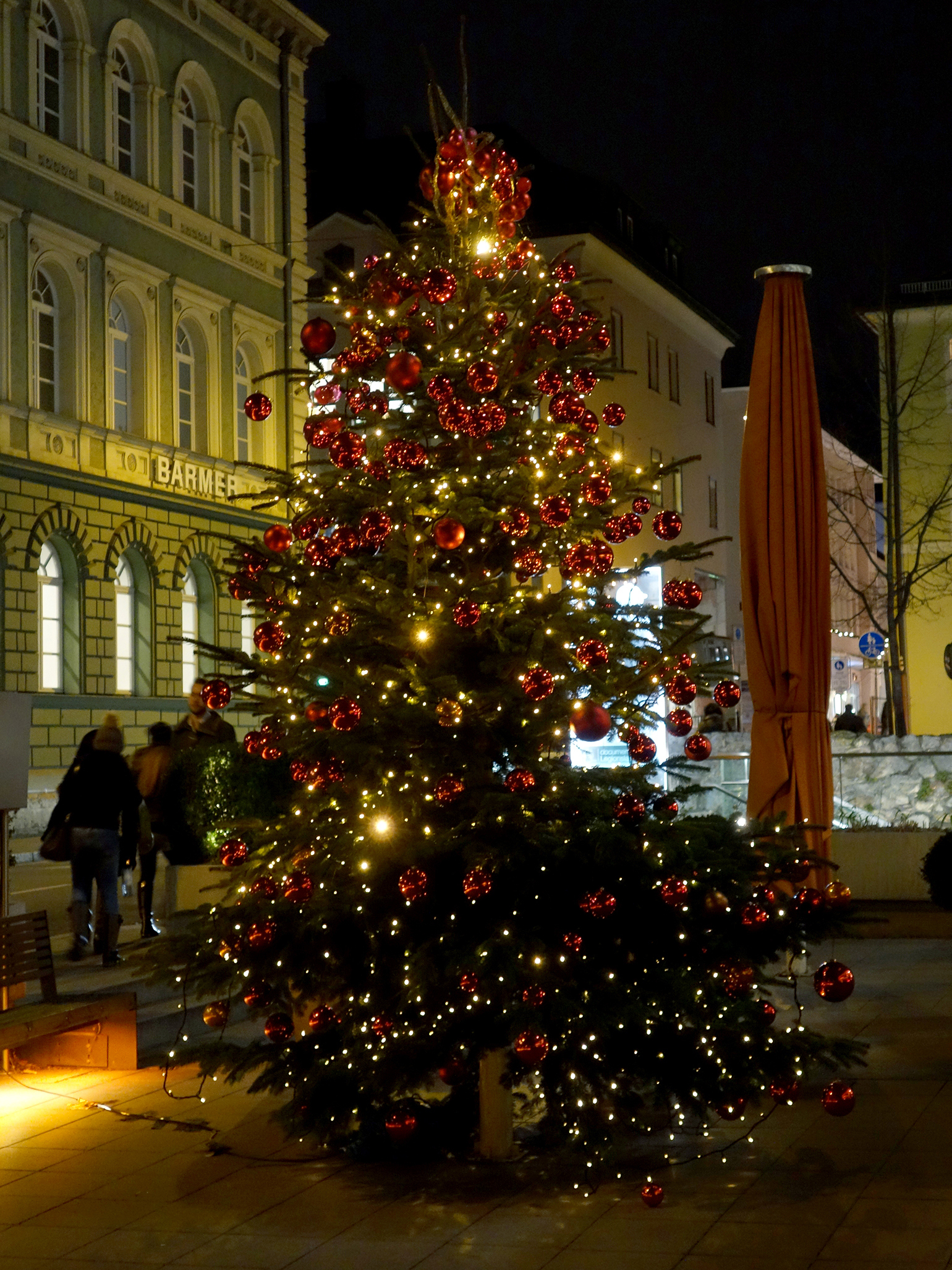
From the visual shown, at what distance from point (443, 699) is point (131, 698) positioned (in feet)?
78.1

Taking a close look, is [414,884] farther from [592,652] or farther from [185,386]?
[185,386]

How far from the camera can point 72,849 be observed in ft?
41.4

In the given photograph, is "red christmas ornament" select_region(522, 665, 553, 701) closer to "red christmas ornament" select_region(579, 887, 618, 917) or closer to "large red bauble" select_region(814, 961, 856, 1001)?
"red christmas ornament" select_region(579, 887, 618, 917)

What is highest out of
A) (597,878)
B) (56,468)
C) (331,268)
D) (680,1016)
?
(56,468)

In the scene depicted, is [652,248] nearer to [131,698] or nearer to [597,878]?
[131,698]

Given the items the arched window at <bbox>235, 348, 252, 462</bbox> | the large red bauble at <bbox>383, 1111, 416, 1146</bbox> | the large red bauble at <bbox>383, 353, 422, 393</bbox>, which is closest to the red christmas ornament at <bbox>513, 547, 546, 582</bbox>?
the large red bauble at <bbox>383, 353, 422, 393</bbox>

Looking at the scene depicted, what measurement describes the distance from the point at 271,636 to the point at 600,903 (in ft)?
6.12

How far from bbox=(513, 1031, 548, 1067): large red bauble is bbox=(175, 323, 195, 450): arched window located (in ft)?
89.5

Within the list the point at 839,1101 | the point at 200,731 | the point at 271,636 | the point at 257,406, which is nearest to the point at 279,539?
the point at 271,636

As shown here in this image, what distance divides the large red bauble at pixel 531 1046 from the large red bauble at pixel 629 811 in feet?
Answer: 3.27

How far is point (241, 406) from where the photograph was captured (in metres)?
34.8

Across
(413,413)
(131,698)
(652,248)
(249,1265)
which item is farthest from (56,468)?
(652,248)

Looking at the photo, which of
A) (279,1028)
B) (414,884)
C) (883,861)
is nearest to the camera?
(414,884)

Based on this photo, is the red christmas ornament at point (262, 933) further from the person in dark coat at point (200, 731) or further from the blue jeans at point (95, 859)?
the person in dark coat at point (200, 731)
